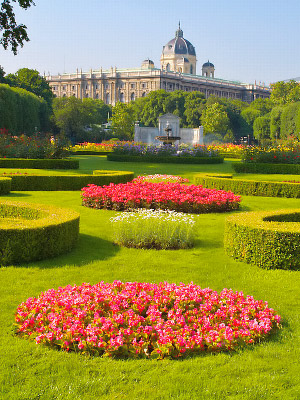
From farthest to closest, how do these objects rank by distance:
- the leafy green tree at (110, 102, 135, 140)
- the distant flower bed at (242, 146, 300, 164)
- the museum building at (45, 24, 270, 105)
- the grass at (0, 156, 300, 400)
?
1. the museum building at (45, 24, 270, 105)
2. the leafy green tree at (110, 102, 135, 140)
3. the distant flower bed at (242, 146, 300, 164)
4. the grass at (0, 156, 300, 400)

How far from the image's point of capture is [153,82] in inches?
4508

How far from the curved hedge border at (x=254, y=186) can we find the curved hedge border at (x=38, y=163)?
7.03 m

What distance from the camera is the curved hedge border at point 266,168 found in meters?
20.5

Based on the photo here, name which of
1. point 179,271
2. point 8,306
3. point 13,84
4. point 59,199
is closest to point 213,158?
point 59,199

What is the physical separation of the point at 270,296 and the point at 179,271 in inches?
52.6


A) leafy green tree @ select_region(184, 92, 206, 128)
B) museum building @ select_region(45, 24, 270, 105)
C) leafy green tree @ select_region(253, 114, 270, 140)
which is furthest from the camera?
museum building @ select_region(45, 24, 270, 105)

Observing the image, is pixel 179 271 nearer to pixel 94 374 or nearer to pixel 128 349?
pixel 128 349

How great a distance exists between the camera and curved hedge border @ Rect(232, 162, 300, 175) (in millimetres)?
20516

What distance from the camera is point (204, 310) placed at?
478cm

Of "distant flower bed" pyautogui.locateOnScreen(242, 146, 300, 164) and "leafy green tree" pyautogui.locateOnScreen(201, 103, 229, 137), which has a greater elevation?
"leafy green tree" pyautogui.locateOnScreen(201, 103, 229, 137)

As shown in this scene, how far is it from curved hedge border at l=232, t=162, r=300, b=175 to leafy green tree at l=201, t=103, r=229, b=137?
151 ft

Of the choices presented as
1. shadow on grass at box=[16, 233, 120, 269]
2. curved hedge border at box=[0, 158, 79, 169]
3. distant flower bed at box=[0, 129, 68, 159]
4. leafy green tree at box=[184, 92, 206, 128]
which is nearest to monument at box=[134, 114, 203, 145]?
leafy green tree at box=[184, 92, 206, 128]

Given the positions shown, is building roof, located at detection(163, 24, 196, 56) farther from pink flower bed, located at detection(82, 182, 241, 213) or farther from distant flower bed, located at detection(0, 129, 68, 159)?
pink flower bed, located at detection(82, 182, 241, 213)

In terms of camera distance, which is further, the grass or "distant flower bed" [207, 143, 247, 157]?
"distant flower bed" [207, 143, 247, 157]
